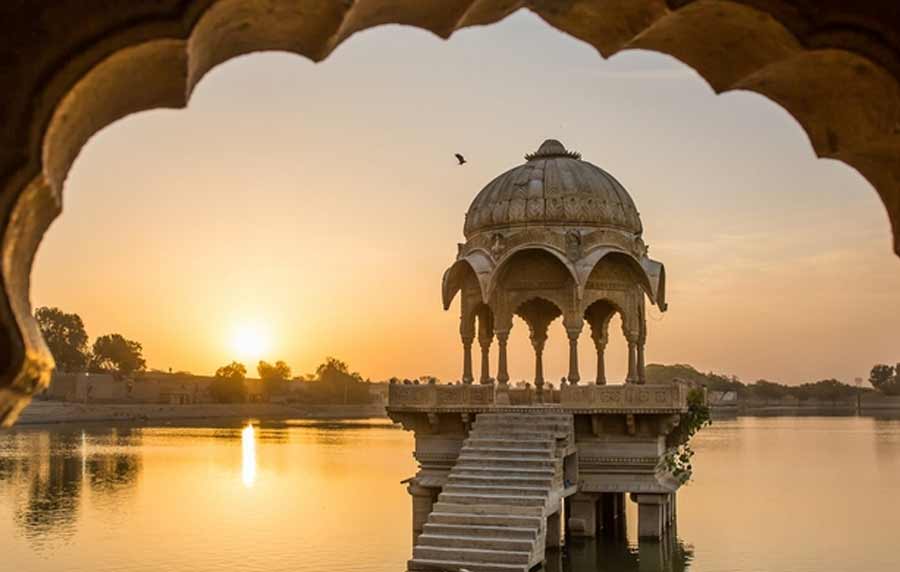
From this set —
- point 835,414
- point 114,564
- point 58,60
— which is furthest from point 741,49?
point 835,414

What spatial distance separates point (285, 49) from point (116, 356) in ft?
351

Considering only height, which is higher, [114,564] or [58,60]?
[58,60]

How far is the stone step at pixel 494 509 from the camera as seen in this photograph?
49.1 feet

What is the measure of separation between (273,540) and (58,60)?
19953 mm

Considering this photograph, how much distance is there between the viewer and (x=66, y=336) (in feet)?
305

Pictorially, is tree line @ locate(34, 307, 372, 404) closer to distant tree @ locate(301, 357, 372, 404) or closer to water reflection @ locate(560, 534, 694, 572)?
distant tree @ locate(301, 357, 372, 404)

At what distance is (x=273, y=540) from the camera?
21641mm

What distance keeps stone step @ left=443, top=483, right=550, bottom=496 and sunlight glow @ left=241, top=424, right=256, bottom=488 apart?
1993 centimetres

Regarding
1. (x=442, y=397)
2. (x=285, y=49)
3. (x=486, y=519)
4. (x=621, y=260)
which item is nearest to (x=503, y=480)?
(x=486, y=519)

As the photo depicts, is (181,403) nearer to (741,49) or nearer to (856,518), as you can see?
(856,518)

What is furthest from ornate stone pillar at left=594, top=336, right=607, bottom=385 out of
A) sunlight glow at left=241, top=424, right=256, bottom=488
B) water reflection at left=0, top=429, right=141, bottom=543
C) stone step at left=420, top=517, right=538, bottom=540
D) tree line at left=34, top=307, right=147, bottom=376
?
tree line at left=34, top=307, right=147, bottom=376

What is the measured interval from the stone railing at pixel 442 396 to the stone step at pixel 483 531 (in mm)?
3639

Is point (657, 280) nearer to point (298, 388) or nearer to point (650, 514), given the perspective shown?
point (650, 514)

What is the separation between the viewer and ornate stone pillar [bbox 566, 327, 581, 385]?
18922 mm
